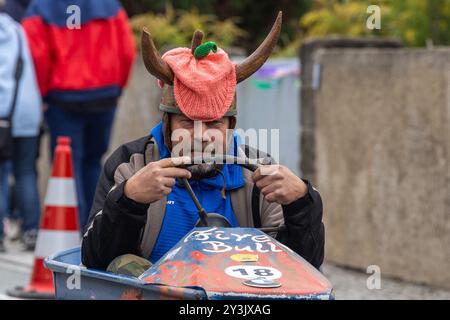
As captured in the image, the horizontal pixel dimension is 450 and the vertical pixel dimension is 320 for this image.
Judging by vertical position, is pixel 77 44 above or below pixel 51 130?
above

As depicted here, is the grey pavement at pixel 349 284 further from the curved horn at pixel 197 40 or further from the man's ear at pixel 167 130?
the curved horn at pixel 197 40

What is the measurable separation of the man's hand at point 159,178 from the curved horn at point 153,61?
1.16ft

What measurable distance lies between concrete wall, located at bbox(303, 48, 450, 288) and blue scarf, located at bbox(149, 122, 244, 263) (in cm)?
355

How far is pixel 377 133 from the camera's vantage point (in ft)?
26.8

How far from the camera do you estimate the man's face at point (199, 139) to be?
13.2ft

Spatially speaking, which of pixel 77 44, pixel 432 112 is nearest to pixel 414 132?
pixel 432 112

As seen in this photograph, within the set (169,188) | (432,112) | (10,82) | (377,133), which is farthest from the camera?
(10,82)

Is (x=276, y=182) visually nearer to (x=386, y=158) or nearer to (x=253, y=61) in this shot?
(x=253, y=61)

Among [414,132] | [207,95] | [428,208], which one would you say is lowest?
[428,208]

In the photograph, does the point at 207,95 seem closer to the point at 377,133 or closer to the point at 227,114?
the point at 227,114

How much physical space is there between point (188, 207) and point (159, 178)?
396 millimetres

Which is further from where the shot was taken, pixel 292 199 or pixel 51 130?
pixel 51 130
